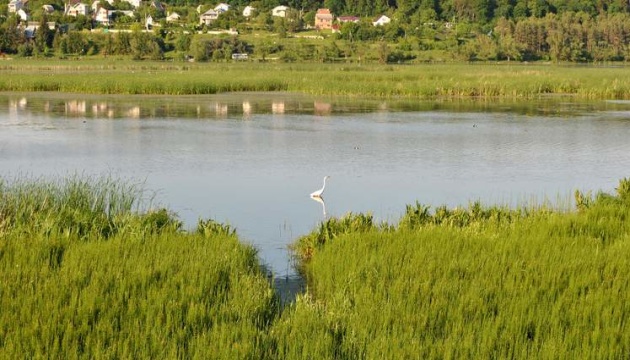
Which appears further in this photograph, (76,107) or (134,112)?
(76,107)

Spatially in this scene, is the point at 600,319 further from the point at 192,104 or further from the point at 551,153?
the point at 192,104

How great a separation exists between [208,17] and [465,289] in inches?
3525

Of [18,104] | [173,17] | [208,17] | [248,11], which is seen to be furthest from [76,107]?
[248,11]

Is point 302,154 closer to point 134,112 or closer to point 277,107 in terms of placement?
point 134,112

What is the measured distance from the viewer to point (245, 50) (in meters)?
68.2

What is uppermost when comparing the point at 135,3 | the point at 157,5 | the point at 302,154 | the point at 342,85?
the point at 135,3

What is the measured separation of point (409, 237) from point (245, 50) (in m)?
61.6

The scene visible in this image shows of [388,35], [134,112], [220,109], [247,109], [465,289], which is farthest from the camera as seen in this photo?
[388,35]

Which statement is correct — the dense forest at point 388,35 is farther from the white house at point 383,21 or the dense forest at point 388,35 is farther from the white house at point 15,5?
the white house at point 15,5

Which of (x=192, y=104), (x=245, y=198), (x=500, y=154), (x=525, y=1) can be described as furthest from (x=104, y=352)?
(x=525, y=1)

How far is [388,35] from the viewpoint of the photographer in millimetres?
79375

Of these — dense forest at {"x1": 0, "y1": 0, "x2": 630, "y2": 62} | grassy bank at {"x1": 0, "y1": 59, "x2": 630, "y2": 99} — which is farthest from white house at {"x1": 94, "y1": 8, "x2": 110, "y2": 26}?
grassy bank at {"x1": 0, "y1": 59, "x2": 630, "y2": 99}

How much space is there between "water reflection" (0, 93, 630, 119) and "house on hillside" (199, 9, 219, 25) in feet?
198

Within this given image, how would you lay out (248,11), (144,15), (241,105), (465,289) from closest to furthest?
(465,289)
(241,105)
(144,15)
(248,11)
